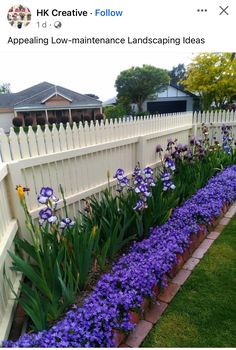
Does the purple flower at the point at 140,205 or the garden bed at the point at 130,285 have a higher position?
the purple flower at the point at 140,205

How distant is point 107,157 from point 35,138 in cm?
127

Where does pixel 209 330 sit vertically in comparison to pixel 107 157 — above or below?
below

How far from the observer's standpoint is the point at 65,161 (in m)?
3.14

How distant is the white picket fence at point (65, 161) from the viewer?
2375 millimetres

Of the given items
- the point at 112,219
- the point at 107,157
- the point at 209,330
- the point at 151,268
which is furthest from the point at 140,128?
the point at 209,330

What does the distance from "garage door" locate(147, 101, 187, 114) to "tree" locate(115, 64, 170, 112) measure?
5.57ft

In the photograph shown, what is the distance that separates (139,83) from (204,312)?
38.7 meters

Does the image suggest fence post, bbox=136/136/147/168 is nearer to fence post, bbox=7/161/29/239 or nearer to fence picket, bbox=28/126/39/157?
fence picket, bbox=28/126/39/157

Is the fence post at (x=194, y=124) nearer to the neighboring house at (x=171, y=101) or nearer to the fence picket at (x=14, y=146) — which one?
the fence picket at (x=14, y=146)

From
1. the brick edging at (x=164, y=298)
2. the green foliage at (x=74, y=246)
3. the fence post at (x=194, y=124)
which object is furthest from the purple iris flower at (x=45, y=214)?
the fence post at (x=194, y=124)

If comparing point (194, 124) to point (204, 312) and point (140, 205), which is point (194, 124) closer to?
point (140, 205)

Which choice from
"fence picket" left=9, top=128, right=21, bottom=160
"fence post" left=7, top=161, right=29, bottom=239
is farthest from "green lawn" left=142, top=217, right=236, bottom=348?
"fence picket" left=9, top=128, right=21, bottom=160

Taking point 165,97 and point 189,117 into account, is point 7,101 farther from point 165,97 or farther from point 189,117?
point 189,117

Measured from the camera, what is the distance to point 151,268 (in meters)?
2.25
